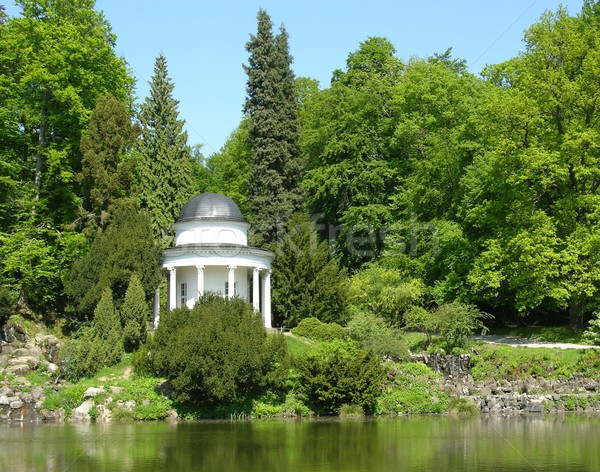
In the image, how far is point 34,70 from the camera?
43.4m

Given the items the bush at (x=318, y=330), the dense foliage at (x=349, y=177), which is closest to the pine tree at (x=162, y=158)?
the dense foliage at (x=349, y=177)

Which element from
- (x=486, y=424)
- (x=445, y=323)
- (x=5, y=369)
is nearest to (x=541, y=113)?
(x=445, y=323)

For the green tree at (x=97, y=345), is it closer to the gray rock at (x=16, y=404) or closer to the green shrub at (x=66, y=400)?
the green shrub at (x=66, y=400)

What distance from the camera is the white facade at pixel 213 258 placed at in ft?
134

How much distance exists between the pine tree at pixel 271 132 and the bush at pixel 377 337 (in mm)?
14550

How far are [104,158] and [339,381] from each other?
1908 centimetres

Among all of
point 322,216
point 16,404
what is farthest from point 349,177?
point 16,404

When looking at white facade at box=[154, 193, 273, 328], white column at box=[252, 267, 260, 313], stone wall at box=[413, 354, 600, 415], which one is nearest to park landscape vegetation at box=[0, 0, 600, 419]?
stone wall at box=[413, 354, 600, 415]

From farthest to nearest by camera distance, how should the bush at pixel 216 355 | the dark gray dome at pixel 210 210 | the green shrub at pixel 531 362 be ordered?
the dark gray dome at pixel 210 210 → the green shrub at pixel 531 362 → the bush at pixel 216 355

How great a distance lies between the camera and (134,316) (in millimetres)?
36844

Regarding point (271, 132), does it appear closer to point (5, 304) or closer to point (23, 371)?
point (5, 304)

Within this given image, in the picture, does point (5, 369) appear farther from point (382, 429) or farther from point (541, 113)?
point (541, 113)

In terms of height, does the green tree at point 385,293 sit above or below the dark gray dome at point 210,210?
below

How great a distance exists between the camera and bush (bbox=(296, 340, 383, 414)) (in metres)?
30.5
